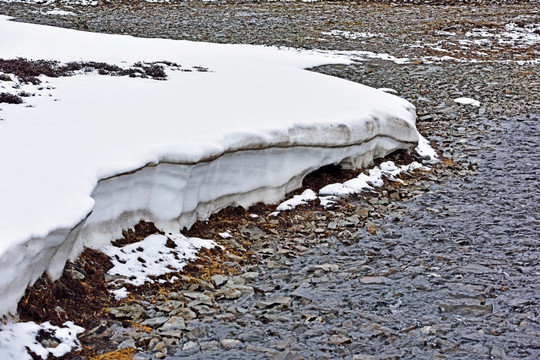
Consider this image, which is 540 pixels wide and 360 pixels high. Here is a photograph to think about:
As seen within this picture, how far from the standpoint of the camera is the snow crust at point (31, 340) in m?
5.51

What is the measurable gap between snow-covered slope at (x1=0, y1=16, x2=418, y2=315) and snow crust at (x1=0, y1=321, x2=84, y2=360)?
257 mm

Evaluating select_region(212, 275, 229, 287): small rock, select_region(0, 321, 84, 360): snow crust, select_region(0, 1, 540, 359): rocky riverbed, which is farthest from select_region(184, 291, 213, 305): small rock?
select_region(0, 321, 84, 360): snow crust

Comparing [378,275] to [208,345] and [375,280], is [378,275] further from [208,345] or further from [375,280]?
[208,345]

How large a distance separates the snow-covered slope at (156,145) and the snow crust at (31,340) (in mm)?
257

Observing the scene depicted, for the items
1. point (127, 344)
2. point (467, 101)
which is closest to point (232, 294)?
point (127, 344)

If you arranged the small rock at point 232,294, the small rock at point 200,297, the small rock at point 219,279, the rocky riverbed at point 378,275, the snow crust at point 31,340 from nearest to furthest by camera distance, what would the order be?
the snow crust at point 31,340 < the rocky riverbed at point 378,275 < the small rock at point 200,297 < the small rock at point 232,294 < the small rock at point 219,279

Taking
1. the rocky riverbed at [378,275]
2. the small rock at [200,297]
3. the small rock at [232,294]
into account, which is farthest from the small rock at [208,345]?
the small rock at [232,294]

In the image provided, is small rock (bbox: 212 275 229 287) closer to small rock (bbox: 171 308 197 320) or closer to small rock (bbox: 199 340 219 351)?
small rock (bbox: 171 308 197 320)

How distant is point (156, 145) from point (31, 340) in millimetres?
3651

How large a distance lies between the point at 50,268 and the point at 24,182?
1070mm

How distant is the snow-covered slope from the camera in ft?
21.5

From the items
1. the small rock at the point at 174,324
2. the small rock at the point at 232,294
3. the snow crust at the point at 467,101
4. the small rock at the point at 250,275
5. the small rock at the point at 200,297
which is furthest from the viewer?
the snow crust at the point at 467,101

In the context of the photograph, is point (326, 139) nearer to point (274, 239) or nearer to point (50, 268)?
point (274, 239)

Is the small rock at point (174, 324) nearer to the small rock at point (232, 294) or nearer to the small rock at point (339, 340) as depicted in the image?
the small rock at point (232, 294)
